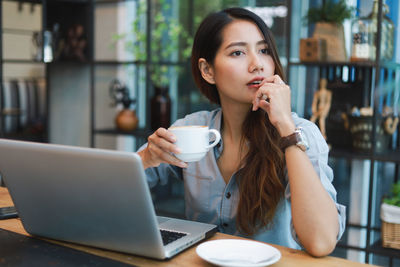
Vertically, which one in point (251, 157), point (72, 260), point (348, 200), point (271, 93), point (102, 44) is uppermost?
point (102, 44)

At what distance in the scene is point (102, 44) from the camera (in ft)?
12.5

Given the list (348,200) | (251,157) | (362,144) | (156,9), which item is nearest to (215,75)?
(251,157)

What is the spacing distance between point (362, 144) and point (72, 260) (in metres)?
2.06

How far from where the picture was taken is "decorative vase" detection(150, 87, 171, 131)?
3461 millimetres

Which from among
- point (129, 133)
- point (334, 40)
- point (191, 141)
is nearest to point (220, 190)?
point (191, 141)

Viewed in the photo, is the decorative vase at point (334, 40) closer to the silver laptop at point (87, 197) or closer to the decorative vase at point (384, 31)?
the decorative vase at point (384, 31)

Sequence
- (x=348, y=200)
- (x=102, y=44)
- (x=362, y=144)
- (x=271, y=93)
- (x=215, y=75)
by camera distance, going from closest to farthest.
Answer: (x=271, y=93), (x=215, y=75), (x=362, y=144), (x=348, y=200), (x=102, y=44)

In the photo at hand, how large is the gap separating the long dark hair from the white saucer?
37cm

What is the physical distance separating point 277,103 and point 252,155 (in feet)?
0.83

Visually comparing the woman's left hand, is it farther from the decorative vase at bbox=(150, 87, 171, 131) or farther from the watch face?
the decorative vase at bbox=(150, 87, 171, 131)

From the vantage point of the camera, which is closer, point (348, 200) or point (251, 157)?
point (251, 157)

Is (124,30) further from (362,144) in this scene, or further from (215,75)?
(215,75)

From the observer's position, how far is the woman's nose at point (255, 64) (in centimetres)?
146

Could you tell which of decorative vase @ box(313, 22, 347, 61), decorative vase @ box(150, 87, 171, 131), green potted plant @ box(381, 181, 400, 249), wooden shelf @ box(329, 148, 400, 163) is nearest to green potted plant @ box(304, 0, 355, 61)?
decorative vase @ box(313, 22, 347, 61)
